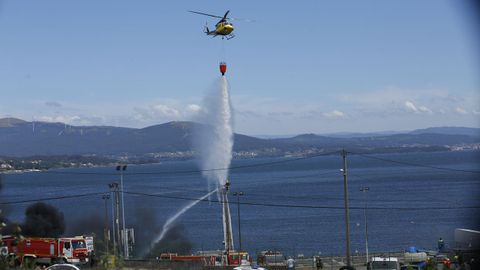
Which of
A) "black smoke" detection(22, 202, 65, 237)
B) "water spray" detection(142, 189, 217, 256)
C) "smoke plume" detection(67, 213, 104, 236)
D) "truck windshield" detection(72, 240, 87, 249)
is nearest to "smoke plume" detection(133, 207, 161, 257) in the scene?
"water spray" detection(142, 189, 217, 256)

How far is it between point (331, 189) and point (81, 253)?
318 ft

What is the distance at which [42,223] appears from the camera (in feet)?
149

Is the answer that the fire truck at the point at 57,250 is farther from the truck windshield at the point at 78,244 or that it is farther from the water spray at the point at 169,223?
the water spray at the point at 169,223

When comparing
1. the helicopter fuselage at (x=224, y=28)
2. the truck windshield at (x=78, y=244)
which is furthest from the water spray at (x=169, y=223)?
the helicopter fuselage at (x=224, y=28)

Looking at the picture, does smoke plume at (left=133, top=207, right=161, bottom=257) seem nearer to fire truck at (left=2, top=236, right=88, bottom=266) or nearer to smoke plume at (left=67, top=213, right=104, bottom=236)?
smoke plume at (left=67, top=213, right=104, bottom=236)

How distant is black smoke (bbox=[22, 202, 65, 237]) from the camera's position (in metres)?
44.9

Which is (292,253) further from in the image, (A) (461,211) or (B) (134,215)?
(A) (461,211)

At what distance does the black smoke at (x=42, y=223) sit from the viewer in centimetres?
4488

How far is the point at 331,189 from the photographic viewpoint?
5098 inches

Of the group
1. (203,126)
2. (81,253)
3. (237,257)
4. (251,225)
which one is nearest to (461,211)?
(251,225)

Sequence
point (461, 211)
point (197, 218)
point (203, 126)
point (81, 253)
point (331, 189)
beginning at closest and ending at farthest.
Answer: point (81, 253) < point (203, 126) < point (461, 211) < point (197, 218) < point (331, 189)

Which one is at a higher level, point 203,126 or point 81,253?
point 203,126

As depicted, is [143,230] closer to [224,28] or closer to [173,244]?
[173,244]

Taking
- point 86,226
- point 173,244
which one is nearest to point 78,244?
point 86,226
